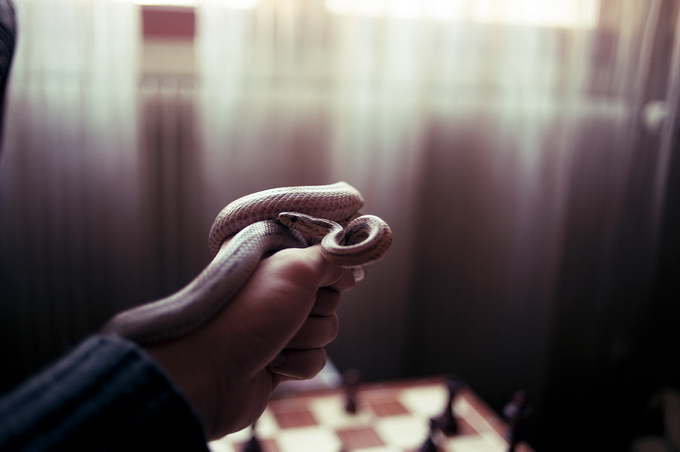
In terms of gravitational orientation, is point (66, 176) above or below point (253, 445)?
above

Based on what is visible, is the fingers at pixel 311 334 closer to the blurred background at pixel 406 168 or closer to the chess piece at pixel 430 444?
the chess piece at pixel 430 444

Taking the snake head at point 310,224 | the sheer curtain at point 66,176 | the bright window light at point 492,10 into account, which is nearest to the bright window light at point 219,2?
the sheer curtain at point 66,176

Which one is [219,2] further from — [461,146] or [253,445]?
[253,445]

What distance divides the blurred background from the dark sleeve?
1.71 metres

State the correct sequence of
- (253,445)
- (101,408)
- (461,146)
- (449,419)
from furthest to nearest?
(461,146) → (449,419) → (253,445) → (101,408)

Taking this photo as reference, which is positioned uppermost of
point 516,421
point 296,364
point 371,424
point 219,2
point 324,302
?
point 219,2

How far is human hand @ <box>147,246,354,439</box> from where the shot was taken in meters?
0.74

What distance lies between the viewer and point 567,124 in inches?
99.6

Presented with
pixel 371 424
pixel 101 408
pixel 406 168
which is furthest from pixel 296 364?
pixel 406 168

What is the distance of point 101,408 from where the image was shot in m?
0.52

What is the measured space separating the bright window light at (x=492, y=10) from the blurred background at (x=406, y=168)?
0.01m

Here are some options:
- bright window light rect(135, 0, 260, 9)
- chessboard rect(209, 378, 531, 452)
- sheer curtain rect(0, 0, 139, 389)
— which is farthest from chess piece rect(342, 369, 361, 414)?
bright window light rect(135, 0, 260, 9)

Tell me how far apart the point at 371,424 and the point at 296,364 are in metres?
0.78

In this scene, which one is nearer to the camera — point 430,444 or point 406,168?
point 430,444
